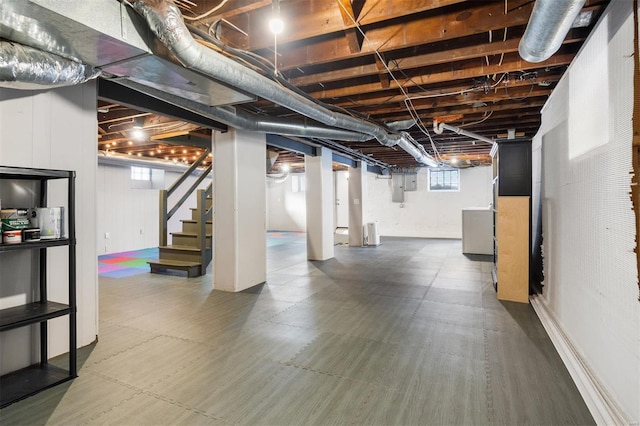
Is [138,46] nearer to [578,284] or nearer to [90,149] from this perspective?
[90,149]

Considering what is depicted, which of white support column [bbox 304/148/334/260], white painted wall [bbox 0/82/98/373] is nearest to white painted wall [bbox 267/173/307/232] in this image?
white support column [bbox 304/148/334/260]

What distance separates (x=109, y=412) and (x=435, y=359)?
213 centimetres

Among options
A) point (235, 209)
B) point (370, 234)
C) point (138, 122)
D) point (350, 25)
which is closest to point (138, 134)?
point (138, 122)

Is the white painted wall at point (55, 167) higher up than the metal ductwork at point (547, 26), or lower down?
lower down

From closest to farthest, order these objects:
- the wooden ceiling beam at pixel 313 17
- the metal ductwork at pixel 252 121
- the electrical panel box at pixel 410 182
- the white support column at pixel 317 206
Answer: the wooden ceiling beam at pixel 313 17
the metal ductwork at pixel 252 121
the white support column at pixel 317 206
the electrical panel box at pixel 410 182

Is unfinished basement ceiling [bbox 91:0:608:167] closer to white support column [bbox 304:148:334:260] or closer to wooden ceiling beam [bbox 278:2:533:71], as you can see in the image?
wooden ceiling beam [bbox 278:2:533:71]

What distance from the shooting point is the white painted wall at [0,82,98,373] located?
7.27ft

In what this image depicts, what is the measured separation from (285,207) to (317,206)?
8130 mm

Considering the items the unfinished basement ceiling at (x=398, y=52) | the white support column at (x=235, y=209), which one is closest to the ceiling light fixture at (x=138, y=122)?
the unfinished basement ceiling at (x=398, y=52)

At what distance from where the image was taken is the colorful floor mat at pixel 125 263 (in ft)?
18.7

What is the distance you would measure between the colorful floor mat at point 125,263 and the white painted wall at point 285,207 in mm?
6582

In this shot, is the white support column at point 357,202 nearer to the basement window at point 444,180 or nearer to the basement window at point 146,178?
the basement window at point 444,180

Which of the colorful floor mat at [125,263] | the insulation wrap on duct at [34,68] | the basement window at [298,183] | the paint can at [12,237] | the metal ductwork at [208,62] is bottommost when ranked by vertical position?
the colorful floor mat at [125,263]

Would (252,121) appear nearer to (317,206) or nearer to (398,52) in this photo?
(398,52)
